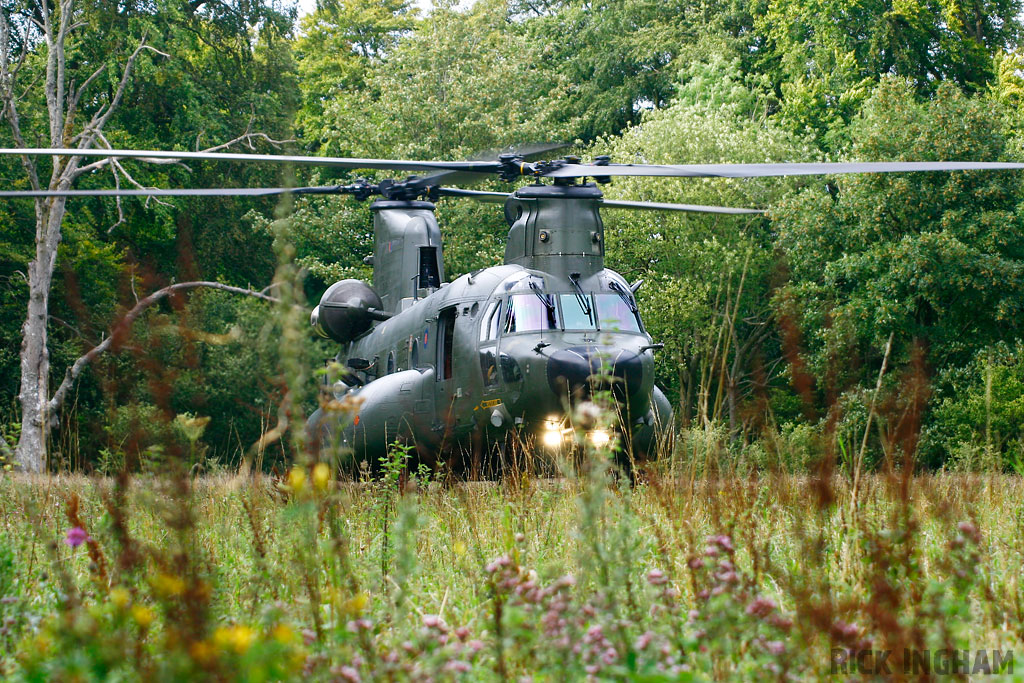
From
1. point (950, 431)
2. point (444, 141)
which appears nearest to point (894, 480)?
point (950, 431)

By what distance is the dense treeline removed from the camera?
21109mm

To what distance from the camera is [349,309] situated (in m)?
13.2

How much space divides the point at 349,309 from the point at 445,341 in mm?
2939

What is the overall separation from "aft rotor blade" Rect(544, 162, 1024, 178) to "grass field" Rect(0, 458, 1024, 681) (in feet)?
8.51

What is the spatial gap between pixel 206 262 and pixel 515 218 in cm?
2080

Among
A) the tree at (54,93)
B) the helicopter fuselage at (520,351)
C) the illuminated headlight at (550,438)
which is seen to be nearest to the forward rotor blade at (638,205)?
the helicopter fuselage at (520,351)

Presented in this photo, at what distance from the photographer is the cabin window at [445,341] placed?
34.6 ft

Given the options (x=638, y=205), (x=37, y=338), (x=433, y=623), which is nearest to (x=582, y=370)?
(x=638, y=205)

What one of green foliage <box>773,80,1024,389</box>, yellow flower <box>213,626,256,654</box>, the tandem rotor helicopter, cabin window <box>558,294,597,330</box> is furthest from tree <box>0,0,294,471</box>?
yellow flower <box>213,626,256,654</box>

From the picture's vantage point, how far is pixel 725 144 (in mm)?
26297

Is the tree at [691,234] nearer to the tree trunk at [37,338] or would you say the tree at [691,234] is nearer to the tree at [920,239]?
the tree at [920,239]

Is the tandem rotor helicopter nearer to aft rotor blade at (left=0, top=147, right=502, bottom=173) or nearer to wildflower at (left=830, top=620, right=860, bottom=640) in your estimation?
aft rotor blade at (left=0, top=147, right=502, bottom=173)

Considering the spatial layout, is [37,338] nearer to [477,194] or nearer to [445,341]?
A: [477,194]

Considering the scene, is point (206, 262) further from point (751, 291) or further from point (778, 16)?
point (778, 16)
